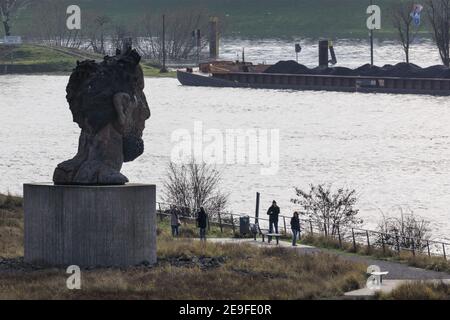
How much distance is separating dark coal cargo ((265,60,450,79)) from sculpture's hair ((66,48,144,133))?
4227 inches

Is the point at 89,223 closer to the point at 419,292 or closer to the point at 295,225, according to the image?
the point at 419,292

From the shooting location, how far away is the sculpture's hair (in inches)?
1342

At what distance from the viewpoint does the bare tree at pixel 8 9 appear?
6563 inches

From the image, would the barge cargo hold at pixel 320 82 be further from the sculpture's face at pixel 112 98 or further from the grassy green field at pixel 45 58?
the sculpture's face at pixel 112 98

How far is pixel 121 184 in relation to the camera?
111 ft

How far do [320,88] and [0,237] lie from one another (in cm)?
11278

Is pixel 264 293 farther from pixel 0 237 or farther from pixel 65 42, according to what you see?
pixel 65 42

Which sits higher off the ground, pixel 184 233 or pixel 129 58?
pixel 129 58

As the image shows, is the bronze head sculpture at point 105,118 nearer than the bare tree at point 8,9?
Yes

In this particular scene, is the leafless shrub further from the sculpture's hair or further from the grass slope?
the sculpture's hair

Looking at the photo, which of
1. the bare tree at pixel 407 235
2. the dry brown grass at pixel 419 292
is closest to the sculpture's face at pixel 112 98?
the dry brown grass at pixel 419 292

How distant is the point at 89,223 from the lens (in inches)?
1292

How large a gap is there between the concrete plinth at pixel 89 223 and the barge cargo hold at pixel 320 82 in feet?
350
